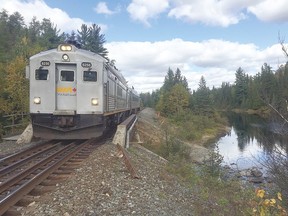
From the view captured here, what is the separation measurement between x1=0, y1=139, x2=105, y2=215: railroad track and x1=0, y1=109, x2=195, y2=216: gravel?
0.30m

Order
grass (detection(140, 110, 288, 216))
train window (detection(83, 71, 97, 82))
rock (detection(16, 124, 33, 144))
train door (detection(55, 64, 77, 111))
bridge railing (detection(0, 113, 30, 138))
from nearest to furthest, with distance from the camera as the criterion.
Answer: grass (detection(140, 110, 288, 216)) → train window (detection(83, 71, 97, 82)) → train door (detection(55, 64, 77, 111)) → rock (detection(16, 124, 33, 144)) → bridge railing (detection(0, 113, 30, 138))

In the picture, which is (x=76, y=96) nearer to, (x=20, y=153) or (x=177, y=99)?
(x=20, y=153)

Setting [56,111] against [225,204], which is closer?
[225,204]

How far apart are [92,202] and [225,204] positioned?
3.63 m

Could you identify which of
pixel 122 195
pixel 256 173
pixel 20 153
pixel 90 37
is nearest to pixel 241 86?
pixel 90 37

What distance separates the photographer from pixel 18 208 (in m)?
5.90

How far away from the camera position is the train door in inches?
521

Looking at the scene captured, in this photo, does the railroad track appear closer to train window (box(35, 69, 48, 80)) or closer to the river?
train window (box(35, 69, 48, 80))

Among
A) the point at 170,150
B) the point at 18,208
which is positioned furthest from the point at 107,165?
the point at 170,150

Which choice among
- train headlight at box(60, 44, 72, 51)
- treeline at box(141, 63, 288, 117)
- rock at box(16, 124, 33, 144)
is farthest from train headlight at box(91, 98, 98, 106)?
treeline at box(141, 63, 288, 117)

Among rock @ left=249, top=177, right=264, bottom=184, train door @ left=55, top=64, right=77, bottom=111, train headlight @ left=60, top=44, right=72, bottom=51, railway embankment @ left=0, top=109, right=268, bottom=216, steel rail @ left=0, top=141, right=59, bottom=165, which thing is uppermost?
train headlight @ left=60, top=44, right=72, bottom=51

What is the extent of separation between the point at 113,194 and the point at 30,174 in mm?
2634

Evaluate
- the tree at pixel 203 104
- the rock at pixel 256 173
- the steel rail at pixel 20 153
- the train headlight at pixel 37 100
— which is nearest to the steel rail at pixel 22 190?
the steel rail at pixel 20 153

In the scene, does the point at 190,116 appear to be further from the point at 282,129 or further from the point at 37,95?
the point at 282,129
